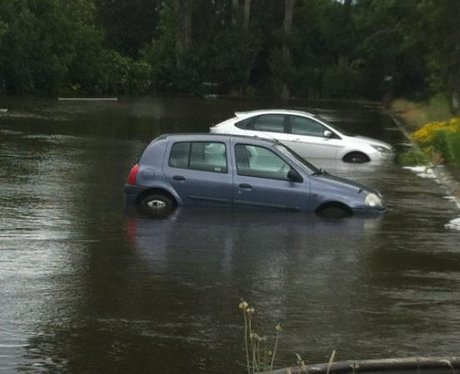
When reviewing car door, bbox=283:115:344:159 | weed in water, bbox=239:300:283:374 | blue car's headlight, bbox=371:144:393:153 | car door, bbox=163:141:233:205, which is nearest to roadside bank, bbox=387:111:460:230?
blue car's headlight, bbox=371:144:393:153

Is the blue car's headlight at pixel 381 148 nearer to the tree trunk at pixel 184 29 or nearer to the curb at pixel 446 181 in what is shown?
the curb at pixel 446 181

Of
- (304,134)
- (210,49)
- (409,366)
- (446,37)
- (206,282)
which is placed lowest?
(206,282)

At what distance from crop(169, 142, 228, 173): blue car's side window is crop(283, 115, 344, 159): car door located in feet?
31.5

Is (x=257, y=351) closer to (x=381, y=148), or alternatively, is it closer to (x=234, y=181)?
(x=234, y=181)

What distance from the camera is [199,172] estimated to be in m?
16.5

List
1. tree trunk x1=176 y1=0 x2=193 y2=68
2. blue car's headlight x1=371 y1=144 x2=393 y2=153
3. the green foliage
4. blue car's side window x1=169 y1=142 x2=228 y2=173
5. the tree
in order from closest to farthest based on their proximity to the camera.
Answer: blue car's side window x1=169 y1=142 x2=228 y2=173
blue car's headlight x1=371 y1=144 x2=393 y2=153
the tree
the green foliage
tree trunk x1=176 y1=0 x2=193 y2=68

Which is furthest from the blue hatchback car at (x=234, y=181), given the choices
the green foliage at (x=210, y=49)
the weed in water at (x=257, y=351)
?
the green foliage at (x=210, y=49)

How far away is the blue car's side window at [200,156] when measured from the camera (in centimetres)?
1659

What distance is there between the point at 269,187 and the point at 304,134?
33.7 feet

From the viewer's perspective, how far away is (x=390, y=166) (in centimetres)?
2578

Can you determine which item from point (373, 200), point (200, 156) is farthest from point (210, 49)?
point (373, 200)

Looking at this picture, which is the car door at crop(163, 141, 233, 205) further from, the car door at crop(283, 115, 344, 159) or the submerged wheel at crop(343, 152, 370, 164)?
the submerged wheel at crop(343, 152, 370, 164)

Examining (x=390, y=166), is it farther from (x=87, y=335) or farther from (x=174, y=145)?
(x=87, y=335)

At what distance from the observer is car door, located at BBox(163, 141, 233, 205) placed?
648 inches
